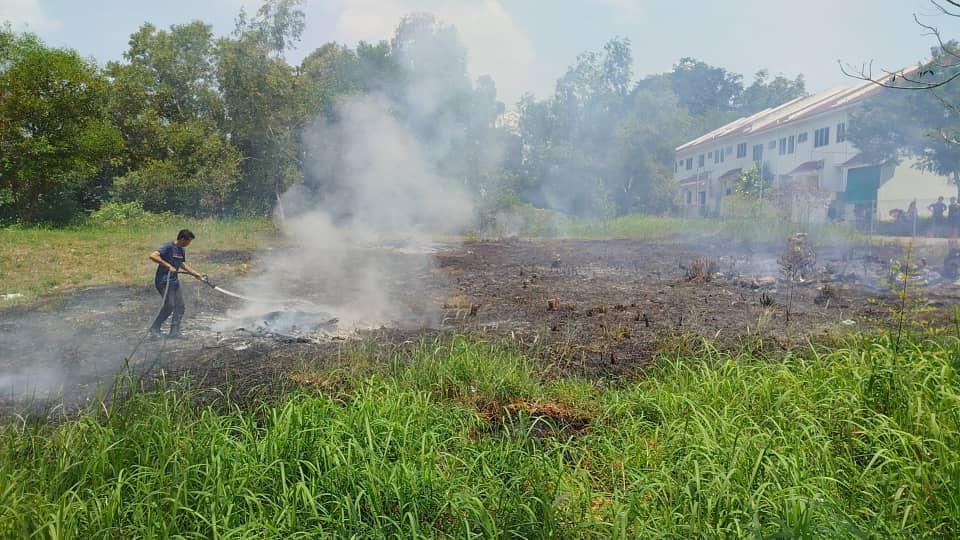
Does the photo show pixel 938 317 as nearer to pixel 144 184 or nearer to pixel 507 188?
pixel 507 188

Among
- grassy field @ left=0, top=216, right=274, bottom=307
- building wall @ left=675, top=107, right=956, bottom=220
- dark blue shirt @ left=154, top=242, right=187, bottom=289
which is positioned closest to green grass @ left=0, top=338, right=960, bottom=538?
dark blue shirt @ left=154, top=242, right=187, bottom=289

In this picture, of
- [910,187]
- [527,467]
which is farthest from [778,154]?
[527,467]

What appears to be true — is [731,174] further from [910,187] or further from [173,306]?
[173,306]

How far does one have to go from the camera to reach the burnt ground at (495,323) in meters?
5.51

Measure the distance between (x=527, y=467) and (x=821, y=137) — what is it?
101ft

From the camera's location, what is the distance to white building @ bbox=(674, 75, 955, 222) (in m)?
24.8

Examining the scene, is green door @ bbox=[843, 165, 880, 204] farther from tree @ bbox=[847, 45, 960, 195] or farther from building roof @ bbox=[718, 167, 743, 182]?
building roof @ bbox=[718, 167, 743, 182]

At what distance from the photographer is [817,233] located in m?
17.1

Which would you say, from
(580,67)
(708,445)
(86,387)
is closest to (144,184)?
(86,387)

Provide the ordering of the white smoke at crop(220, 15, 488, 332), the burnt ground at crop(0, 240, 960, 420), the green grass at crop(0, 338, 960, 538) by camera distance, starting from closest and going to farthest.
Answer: the green grass at crop(0, 338, 960, 538), the burnt ground at crop(0, 240, 960, 420), the white smoke at crop(220, 15, 488, 332)

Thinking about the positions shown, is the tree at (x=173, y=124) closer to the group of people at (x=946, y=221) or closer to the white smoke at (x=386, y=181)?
the white smoke at (x=386, y=181)

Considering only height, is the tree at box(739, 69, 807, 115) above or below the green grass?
above

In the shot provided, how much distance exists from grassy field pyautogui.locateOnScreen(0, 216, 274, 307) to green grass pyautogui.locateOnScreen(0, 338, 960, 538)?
25.4 ft

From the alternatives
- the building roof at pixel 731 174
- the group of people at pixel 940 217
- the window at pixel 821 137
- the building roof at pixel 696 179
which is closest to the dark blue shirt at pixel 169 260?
the group of people at pixel 940 217
